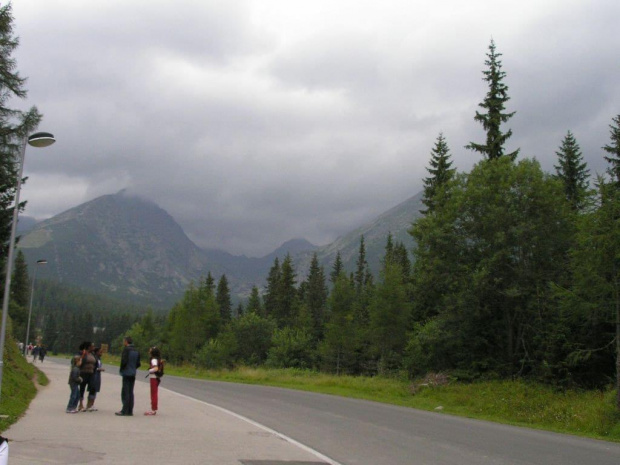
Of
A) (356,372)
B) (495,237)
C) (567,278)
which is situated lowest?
(356,372)

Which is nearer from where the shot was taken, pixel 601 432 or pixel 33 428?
pixel 33 428

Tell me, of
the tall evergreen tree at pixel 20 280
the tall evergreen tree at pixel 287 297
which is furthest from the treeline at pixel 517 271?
the tall evergreen tree at pixel 20 280

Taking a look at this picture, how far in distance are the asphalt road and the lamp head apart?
7.94 m

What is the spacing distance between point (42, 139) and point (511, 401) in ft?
61.4

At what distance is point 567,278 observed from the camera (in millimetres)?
26047

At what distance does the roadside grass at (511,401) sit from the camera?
1602 cm

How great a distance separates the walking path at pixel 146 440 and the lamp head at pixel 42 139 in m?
5.63

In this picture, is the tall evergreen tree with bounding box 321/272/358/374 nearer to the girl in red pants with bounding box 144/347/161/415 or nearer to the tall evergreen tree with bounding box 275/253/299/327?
the tall evergreen tree with bounding box 275/253/299/327

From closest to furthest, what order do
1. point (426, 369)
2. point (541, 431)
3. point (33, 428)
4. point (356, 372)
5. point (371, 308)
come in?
point (33, 428), point (541, 431), point (426, 369), point (371, 308), point (356, 372)

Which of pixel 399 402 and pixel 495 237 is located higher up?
pixel 495 237

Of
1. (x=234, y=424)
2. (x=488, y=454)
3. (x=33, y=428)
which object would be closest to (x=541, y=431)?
(x=488, y=454)

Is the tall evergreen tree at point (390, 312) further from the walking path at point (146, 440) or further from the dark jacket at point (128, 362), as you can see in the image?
the dark jacket at point (128, 362)

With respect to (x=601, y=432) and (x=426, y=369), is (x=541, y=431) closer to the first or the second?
(x=601, y=432)

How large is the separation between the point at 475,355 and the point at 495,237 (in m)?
6.67
